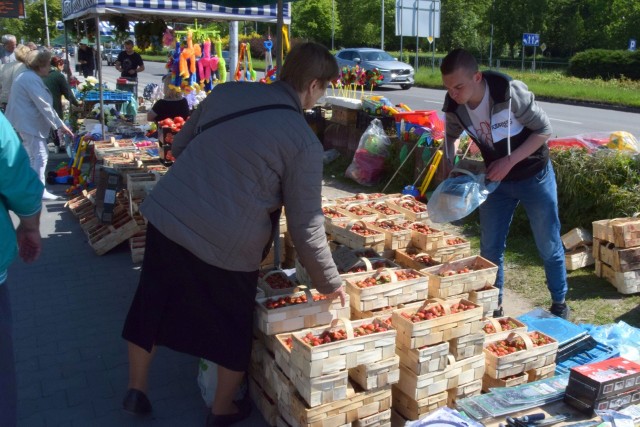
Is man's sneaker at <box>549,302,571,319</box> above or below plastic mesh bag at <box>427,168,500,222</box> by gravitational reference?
below

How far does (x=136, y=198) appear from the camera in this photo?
6.11 metres

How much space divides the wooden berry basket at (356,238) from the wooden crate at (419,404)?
4.27 feet

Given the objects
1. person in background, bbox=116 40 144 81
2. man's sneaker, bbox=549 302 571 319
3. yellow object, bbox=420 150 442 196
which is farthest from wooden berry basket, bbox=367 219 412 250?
person in background, bbox=116 40 144 81

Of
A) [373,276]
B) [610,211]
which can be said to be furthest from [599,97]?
[373,276]

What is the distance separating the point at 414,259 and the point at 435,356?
111cm

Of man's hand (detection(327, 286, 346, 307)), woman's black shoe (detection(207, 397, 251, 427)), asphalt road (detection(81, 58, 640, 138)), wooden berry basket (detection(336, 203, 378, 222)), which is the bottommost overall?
woman's black shoe (detection(207, 397, 251, 427))

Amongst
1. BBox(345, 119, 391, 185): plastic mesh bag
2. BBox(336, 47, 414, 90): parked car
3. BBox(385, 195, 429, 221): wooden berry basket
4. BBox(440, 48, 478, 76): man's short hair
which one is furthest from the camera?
BBox(336, 47, 414, 90): parked car

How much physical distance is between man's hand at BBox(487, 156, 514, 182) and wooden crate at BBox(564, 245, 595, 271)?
1.94 metres

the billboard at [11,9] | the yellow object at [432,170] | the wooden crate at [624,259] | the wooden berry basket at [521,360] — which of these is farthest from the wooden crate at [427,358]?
the billboard at [11,9]

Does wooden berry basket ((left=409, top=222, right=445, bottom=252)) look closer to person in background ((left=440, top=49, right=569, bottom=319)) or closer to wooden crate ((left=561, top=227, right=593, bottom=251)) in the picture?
person in background ((left=440, top=49, right=569, bottom=319))

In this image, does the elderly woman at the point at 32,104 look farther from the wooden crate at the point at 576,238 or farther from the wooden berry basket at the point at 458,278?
the wooden crate at the point at 576,238

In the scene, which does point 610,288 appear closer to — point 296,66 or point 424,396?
point 424,396

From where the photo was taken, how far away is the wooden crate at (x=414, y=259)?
13.1 feet

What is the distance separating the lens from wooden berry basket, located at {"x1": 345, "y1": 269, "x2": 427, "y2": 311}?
3.39 metres
